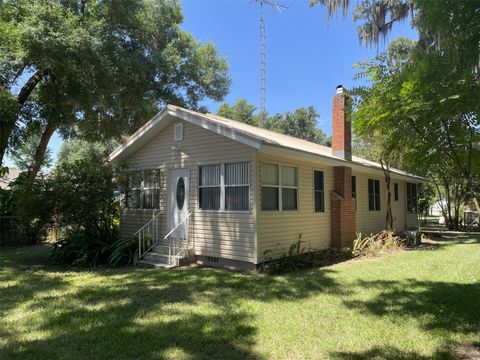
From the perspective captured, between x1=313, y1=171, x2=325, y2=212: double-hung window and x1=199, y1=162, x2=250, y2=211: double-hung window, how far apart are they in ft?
9.88

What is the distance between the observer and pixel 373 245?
12.1m

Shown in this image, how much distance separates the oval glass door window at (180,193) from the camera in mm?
11117

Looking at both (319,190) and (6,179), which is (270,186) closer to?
(319,190)

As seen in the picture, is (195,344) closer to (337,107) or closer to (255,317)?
(255,317)

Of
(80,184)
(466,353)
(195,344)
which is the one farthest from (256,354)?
(80,184)

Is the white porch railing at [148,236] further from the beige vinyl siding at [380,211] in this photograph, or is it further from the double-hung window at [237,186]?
the beige vinyl siding at [380,211]

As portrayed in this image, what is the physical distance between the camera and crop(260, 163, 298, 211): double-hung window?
32.1 ft

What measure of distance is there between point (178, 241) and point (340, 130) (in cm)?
669

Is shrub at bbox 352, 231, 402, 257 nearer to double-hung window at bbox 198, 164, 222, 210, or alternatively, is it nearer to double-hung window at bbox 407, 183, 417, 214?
double-hung window at bbox 198, 164, 222, 210

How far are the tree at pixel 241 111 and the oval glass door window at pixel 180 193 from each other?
1432 inches

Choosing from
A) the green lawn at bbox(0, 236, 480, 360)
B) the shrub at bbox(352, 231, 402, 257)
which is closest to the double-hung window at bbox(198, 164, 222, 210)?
the green lawn at bbox(0, 236, 480, 360)

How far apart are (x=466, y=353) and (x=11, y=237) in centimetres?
1589

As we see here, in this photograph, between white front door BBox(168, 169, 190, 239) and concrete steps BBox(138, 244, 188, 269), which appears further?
white front door BBox(168, 169, 190, 239)

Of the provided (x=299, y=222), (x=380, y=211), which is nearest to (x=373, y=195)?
(x=380, y=211)
